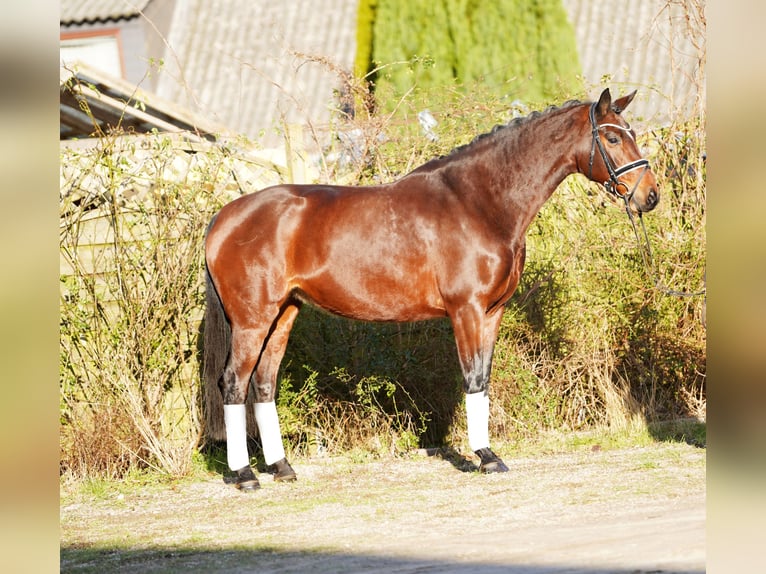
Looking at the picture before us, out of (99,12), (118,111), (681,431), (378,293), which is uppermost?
(99,12)

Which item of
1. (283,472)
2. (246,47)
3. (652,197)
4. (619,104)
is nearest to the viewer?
(652,197)

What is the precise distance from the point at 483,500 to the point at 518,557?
1418mm

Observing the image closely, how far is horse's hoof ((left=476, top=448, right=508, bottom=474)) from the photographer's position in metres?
5.77

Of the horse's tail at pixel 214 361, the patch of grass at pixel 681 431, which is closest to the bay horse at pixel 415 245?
the horse's tail at pixel 214 361

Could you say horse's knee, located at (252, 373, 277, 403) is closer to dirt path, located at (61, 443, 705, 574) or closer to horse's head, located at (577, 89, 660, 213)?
dirt path, located at (61, 443, 705, 574)

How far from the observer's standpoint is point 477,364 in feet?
18.8

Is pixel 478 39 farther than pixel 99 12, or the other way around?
pixel 99 12

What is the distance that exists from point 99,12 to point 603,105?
2039 centimetres

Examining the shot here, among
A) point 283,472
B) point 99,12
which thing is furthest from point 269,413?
point 99,12

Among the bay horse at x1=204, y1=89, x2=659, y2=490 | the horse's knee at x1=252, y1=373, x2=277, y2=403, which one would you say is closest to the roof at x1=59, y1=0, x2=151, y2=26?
the bay horse at x1=204, y1=89, x2=659, y2=490

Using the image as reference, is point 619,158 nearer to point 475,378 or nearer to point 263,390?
point 475,378

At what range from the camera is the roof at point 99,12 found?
23.0m

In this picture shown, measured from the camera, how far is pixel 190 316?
7.07m
